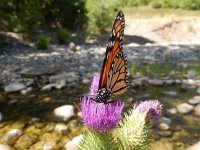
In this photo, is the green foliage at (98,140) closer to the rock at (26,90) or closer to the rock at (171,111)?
the rock at (171,111)

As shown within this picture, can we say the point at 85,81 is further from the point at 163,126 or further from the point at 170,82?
the point at 163,126

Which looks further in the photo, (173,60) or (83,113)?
(173,60)

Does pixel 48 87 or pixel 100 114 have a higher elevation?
pixel 100 114

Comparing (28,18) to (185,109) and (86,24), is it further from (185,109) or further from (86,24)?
(185,109)

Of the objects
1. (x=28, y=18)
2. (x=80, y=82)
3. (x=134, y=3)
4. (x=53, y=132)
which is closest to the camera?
(x=53, y=132)

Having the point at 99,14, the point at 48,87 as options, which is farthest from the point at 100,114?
the point at 99,14

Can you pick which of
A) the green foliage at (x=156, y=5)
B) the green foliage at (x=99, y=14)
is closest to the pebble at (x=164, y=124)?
the green foliage at (x=99, y=14)

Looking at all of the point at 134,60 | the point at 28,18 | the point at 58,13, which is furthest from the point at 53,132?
the point at 58,13
